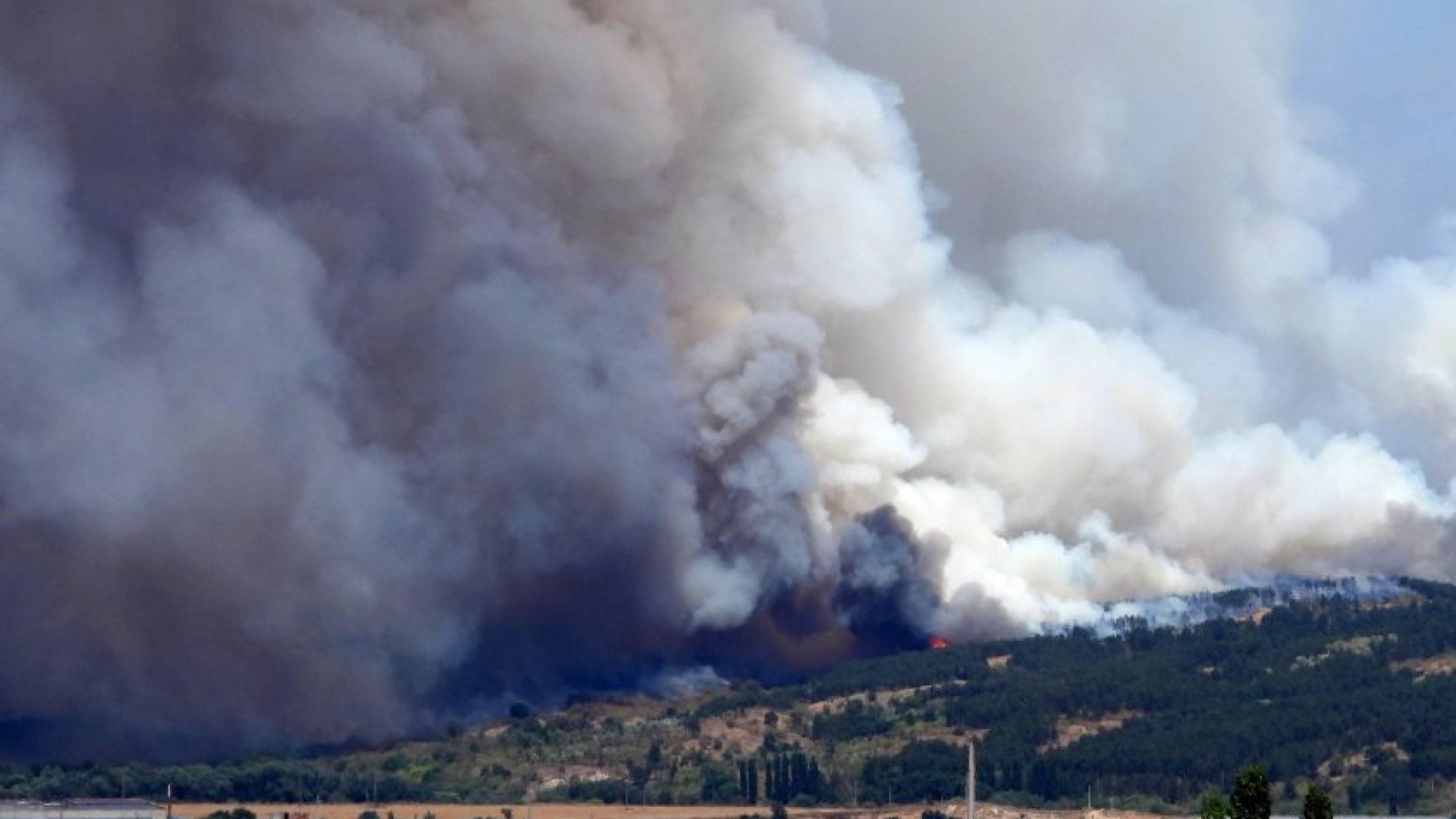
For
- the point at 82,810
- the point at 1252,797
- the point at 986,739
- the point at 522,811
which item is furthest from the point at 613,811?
the point at 1252,797

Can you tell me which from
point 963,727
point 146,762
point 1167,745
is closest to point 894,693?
point 963,727

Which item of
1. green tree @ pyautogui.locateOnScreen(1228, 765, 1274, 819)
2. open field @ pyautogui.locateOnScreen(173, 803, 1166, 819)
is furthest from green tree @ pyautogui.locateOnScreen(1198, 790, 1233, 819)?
open field @ pyautogui.locateOnScreen(173, 803, 1166, 819)

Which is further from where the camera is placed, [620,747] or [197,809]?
[620,747]

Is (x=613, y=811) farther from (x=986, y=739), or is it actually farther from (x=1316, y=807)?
(x=1316, y=807)

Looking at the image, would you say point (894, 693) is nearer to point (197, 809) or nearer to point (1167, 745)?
A: point (1167, 745)

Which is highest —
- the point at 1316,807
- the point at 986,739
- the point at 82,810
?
the point at 986,739

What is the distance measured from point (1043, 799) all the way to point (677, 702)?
22967 mm

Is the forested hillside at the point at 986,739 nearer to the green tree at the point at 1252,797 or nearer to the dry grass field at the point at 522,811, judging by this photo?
the dry grass field at the point at 522,811

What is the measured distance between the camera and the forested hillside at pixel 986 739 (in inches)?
5989

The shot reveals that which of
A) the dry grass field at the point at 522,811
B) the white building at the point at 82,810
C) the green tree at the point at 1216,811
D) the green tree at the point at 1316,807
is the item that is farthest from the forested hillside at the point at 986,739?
the green tree at the point at 1316,807

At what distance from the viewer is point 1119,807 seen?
6156 inches

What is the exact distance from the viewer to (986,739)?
6609 inches

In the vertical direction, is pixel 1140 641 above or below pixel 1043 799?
above

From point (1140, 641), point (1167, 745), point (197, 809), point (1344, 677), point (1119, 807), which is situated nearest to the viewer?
point (197, 809)
